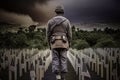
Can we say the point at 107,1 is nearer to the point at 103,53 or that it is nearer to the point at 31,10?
the point at 103,53

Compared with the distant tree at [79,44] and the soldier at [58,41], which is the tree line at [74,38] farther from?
the soldier at [58,41]

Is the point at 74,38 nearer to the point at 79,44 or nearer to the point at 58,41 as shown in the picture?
the point at 79,44

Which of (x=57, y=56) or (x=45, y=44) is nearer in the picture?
(x=57, y=56)

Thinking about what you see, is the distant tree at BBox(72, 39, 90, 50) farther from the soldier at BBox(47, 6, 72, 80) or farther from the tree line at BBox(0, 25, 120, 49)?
the soldier at BBox(47, 6, 72, 80)

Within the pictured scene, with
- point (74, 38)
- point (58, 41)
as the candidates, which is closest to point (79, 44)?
point (74, 38)

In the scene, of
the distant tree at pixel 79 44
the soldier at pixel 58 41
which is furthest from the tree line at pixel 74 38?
the soldier at pixel 58 41

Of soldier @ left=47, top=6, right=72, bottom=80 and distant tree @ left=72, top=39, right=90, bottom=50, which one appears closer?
soldier @ left=47, top=6, right=72, bottom=80

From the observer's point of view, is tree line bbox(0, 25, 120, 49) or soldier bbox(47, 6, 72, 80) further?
tree line bbox(0, 25, 120, 49)

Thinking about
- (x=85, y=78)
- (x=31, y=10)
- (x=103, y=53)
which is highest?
(x=31, y=10)

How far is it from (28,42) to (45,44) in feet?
0.82

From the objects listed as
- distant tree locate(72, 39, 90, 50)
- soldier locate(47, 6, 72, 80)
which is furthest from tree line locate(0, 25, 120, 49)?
soldier locate(47, 6, 72, 80)

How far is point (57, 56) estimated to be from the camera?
4.34 meters

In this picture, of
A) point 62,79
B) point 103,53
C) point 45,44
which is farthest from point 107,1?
point 62,79

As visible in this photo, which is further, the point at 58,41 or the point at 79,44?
the point at 79,44
